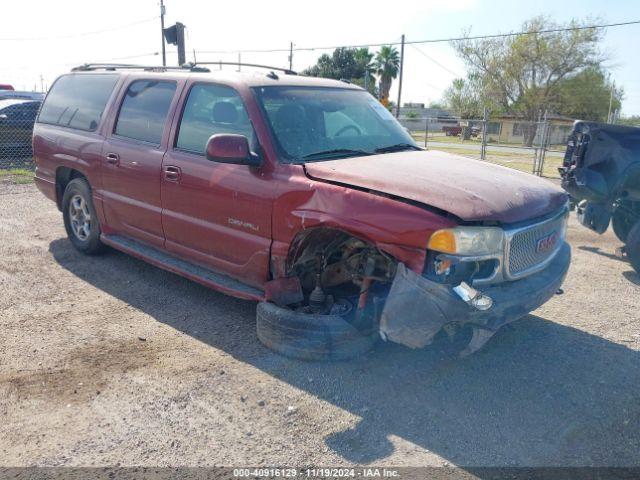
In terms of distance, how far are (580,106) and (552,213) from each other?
47020 millimetres

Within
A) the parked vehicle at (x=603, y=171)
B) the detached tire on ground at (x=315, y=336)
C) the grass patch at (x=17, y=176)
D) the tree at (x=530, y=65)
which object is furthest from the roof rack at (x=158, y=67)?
the tree at (x=530, y=65)

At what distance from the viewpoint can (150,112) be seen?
5012 mm

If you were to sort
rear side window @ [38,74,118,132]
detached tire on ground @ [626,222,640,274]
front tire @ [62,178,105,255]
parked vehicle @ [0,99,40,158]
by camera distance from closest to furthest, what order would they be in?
rear side window @ [38,74,118,132] → front tire @ [62,178,105,255] → detached tire on ground @ [626,222,640,274] → parked vehicle @ [0,99,40,158]

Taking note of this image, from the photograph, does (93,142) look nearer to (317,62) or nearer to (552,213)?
(552,213)

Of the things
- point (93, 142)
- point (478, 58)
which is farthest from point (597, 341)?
point (478, 58)

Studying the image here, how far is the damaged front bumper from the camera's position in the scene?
3.21 m

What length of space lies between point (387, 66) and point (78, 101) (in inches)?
1871

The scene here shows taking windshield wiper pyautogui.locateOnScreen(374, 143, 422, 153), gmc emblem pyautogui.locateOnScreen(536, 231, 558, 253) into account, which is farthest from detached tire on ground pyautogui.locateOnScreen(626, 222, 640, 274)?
windshield wiper pyautogui.locateOnScreen(374, 143, 422, 153)

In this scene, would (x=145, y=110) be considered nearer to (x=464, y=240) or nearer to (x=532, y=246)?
(x=464, y=240)

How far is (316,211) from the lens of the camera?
366cm

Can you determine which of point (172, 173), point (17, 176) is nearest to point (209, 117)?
point (172, 173)

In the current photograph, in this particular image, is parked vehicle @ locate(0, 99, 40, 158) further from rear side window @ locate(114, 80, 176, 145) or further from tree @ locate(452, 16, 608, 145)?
tree @ locate(452, 16, 608, 145)

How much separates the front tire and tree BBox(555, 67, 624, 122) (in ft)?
149

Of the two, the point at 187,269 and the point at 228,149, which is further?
the point at 187,269
